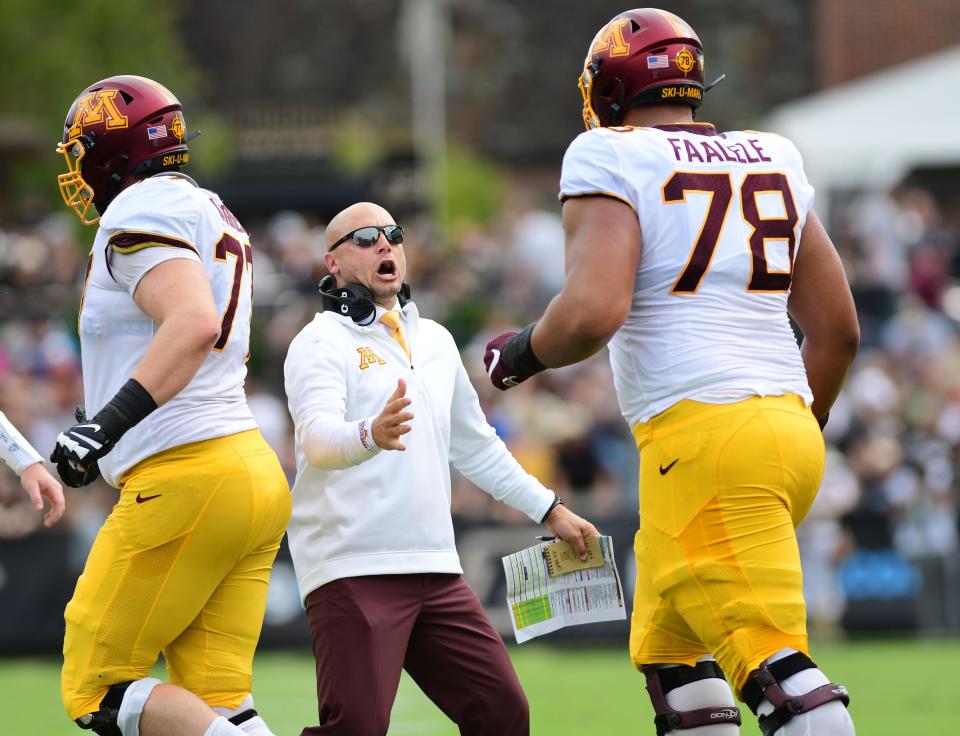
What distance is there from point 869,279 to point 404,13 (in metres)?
24.2

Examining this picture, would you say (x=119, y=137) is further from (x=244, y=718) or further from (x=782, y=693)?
(x=782, y=693)

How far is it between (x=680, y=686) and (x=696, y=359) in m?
0.99

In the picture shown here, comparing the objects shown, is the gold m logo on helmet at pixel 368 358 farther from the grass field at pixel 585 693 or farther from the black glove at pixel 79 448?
the grass field at pixel 585 693

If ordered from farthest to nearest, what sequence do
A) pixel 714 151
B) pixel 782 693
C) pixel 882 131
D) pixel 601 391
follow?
pixel 882 131
pixel 601 391
pixel 714 151
pixel 782 693

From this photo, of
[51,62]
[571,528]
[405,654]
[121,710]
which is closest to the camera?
[121,710]

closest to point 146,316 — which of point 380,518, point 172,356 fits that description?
point 172,356

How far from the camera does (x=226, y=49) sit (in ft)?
133

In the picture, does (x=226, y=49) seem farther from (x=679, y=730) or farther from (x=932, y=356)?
(x=679, y=730)

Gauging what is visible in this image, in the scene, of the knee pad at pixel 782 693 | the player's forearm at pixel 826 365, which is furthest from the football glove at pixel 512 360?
the knee pad at pixel 782 693

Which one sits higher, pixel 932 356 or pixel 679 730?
pixel 932 356

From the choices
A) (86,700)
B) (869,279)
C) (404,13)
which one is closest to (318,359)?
(86,700)

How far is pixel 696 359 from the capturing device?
4.62 m

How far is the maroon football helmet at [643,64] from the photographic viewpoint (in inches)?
189

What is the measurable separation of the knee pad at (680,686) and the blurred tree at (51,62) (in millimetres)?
18988
